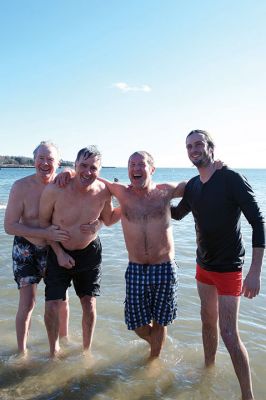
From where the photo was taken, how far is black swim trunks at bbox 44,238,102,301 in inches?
172

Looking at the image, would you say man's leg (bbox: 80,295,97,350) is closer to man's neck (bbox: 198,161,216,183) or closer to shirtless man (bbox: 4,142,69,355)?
shirtless man (bbox: 4,142,69,355)

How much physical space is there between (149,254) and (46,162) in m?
1.50

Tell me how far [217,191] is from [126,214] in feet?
3.64

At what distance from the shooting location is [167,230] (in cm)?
446

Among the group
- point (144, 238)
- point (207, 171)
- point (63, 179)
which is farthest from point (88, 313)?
point (207, 171)

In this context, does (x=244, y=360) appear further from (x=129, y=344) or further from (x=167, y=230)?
(x=129, y=344)

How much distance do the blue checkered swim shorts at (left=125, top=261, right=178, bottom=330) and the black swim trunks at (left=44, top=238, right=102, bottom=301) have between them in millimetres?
450

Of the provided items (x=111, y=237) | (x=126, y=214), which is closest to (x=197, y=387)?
(x=126, y=214)

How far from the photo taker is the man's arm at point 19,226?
169 inches

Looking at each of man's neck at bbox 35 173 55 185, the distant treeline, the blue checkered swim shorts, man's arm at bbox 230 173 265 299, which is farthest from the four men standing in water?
the distant treeline

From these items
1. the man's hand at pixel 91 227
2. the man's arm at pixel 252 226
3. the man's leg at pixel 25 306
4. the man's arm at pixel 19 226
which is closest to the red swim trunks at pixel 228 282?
the man's arm at pixel 252 226

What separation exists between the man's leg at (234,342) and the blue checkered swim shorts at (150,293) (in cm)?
71

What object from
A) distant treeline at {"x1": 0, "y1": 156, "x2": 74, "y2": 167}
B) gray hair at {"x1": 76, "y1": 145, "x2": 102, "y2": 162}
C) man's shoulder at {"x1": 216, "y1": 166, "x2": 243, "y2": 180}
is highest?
distant treeline at {"x1": 0, "y1": 156, "x2": 74, "y2": 167}

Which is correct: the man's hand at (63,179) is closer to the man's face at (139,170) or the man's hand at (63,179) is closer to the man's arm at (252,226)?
the man's face at (139,170)
